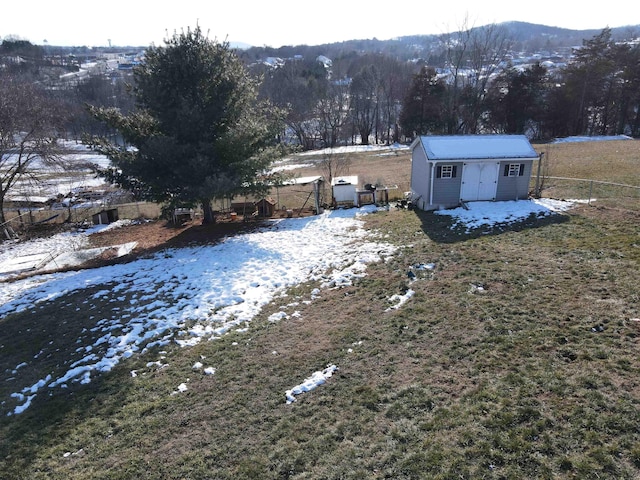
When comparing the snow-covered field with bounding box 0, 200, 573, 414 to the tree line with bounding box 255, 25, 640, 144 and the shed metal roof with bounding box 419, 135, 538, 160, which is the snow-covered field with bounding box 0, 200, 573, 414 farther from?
the tree line with bounding box 255, 25, 640, 144

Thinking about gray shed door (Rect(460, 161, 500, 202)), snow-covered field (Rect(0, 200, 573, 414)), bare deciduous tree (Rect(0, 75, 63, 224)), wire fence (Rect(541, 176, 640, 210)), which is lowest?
snow-covered field (Rect(0, 200, 573, 414))

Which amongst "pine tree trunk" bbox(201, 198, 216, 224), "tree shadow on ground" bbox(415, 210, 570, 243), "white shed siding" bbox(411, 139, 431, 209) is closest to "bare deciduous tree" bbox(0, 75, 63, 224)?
"pine tree trunk" bbox(201, 198, 216, 224)

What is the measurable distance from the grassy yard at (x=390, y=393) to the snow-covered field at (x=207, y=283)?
1.91ft

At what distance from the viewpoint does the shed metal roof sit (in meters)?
18.5

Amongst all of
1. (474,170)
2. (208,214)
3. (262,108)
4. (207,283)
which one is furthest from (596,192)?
(208,214)

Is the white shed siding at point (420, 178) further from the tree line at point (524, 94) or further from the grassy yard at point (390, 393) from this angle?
the tree line at point (524, 94)

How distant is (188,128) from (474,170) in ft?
43.7

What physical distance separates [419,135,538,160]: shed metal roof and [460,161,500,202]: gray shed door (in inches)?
18.0

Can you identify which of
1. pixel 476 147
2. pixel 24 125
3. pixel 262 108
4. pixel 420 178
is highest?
pixel 262 108

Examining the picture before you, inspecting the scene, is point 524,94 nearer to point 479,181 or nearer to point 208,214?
point 479,181

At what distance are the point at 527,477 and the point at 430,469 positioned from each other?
1.18 m

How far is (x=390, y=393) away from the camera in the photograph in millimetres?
6922

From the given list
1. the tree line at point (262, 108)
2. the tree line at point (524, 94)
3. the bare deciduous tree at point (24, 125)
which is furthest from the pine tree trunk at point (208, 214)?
the tree line at point (524, 94)

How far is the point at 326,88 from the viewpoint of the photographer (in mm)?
72188
